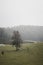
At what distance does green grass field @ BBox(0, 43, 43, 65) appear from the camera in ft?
9.51

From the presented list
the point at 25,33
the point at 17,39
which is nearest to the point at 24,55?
the point at 17,39

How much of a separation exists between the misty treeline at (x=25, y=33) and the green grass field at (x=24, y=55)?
136mm

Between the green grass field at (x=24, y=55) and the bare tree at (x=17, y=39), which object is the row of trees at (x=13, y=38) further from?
the green grass field at (x=24, y=55)

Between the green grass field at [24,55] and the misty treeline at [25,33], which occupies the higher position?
the misty treeline at [25,33]

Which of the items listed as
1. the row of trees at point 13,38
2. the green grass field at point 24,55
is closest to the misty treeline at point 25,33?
the row of trees at point 13,38

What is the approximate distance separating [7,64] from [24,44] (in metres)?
0.56

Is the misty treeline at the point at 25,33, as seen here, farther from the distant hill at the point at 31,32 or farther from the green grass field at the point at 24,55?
the green grass field at the point at 24,55

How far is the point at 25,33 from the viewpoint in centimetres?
300

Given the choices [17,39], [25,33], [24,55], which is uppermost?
[25,33]

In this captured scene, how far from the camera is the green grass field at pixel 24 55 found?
2.90 metres

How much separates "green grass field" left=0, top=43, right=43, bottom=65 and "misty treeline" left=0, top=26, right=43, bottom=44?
136mm

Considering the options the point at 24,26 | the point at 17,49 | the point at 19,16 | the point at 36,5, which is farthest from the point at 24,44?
the point at 36,5

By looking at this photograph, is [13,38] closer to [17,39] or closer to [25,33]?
[17,39]

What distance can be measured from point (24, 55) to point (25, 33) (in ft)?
1.58
